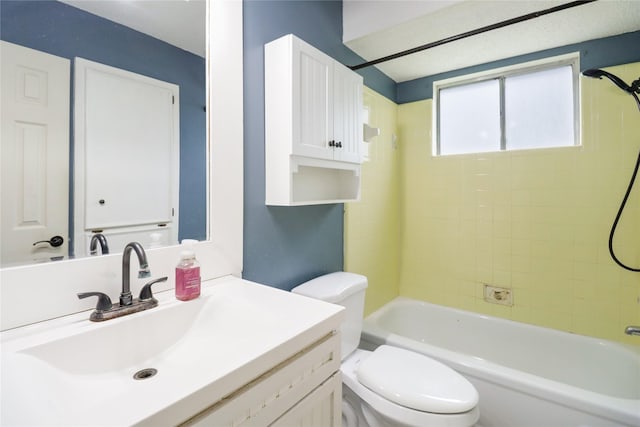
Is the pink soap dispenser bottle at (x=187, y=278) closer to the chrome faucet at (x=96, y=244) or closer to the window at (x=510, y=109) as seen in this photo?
the chrome faucet at (x=96, y=244)

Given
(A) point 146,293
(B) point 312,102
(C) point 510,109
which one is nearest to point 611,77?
(C) point 510,109

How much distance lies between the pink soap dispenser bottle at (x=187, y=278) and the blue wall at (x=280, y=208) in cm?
33

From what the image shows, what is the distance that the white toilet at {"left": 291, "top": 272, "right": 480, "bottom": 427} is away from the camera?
3.72 ft

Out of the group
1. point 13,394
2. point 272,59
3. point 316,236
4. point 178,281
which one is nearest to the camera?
point 13,394

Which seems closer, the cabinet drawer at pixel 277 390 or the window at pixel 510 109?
the cabinet drawer at pixel 277 390

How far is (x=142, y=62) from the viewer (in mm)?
996

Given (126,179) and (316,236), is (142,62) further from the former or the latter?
(316,236)

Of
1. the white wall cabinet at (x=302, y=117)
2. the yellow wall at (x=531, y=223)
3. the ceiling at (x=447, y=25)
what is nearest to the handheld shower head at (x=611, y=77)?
the yellow wall at (x=531, y=223)

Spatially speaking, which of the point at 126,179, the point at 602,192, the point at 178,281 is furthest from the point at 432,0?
the point at 178,281

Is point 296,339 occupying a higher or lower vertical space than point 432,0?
lower

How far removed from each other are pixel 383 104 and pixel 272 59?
3.98 feet

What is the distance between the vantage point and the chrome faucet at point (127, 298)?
0.79 meters

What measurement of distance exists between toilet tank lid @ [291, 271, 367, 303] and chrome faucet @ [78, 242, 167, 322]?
69cm

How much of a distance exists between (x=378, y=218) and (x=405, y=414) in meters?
1.31
